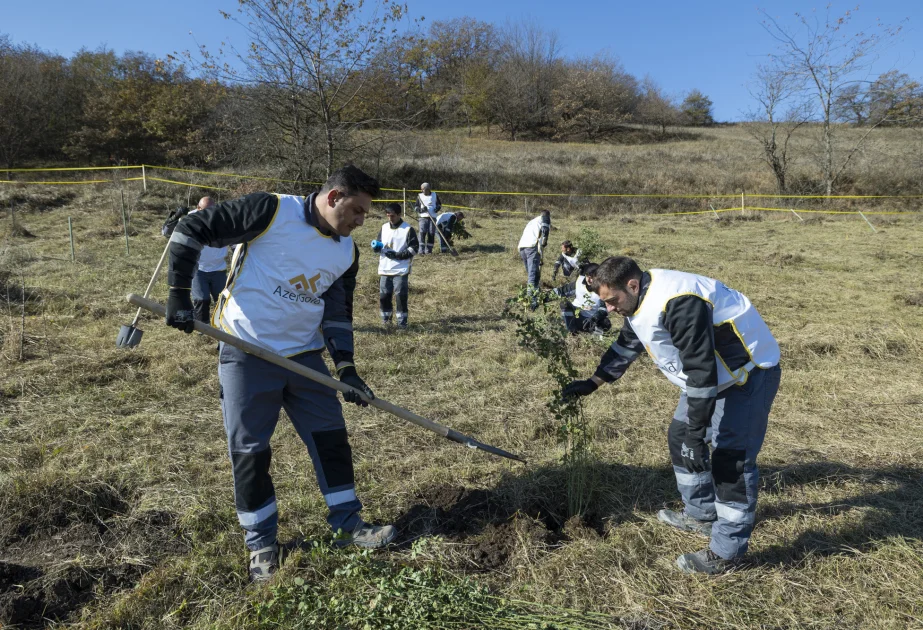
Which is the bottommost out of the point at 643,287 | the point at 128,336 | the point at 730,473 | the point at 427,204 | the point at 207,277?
the point at 730,473

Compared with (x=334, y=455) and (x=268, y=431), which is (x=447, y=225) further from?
(x=268, y=431)

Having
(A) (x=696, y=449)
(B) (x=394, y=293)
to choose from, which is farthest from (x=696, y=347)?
(B) (x=394, y=293)

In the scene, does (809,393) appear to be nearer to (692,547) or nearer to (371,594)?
(692,547)

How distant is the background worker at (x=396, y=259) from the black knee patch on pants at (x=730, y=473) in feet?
18.7

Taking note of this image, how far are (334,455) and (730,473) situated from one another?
2049 millimetres

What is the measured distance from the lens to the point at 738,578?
2.94 meters

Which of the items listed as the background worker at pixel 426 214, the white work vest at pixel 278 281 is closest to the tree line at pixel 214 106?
the background worker at pixel 426 214

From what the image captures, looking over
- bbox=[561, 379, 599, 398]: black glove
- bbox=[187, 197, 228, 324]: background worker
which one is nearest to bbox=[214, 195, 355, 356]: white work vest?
bbox=[561, 379, 599, 398]: black glove

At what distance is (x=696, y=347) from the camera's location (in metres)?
2.67

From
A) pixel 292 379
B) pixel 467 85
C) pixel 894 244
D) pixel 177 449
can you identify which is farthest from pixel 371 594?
pixel 467 85

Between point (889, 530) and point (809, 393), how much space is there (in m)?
2.61

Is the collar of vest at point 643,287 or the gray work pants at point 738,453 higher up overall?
the collar of vest at point 643,287

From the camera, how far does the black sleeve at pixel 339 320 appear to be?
10.7ft

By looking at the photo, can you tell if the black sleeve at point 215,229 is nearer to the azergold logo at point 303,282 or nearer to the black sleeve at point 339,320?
the azergold logo at point 303,282
